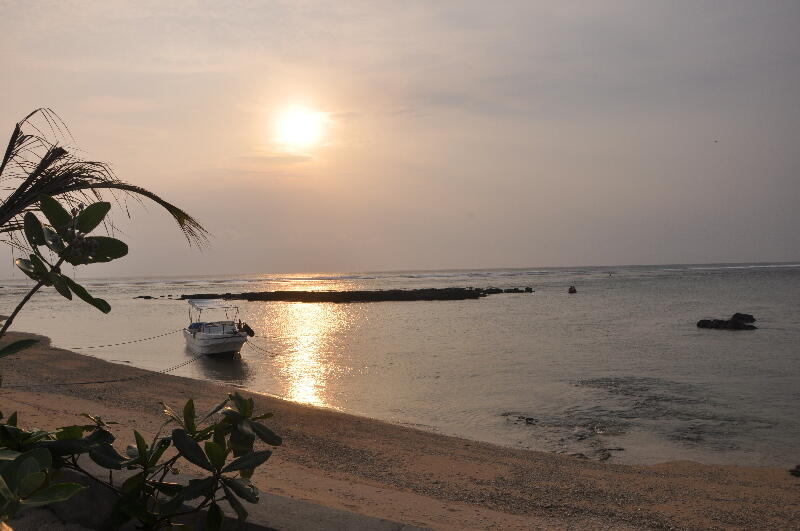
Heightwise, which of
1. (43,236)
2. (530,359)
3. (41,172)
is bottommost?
(530,359)

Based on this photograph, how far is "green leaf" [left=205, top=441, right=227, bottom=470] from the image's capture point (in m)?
2.48

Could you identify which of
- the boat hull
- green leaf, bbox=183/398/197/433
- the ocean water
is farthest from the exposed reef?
green leaf, bbox=183/398/197/433

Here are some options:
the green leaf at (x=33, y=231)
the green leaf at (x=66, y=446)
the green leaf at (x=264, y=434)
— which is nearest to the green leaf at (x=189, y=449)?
the green leaf at (x=264, y=434)

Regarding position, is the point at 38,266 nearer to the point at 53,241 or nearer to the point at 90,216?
the point at 53,241

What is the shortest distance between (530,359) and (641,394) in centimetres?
679

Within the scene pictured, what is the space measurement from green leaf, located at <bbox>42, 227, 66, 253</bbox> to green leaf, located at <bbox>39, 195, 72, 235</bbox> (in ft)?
0.11

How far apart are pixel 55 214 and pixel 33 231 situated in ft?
0.37

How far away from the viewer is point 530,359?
23406 millimetres

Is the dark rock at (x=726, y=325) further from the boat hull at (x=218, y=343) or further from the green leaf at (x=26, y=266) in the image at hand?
the green leaf at (x=26, y=266)

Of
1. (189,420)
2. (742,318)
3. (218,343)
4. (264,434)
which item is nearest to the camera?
(264,434)

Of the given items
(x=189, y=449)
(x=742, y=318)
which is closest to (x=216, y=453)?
(x=189, y=449)

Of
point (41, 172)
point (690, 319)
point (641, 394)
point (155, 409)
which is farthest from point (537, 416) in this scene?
point (690, 319)

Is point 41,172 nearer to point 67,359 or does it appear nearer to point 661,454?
point 661,454

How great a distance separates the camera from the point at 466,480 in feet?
27.9
